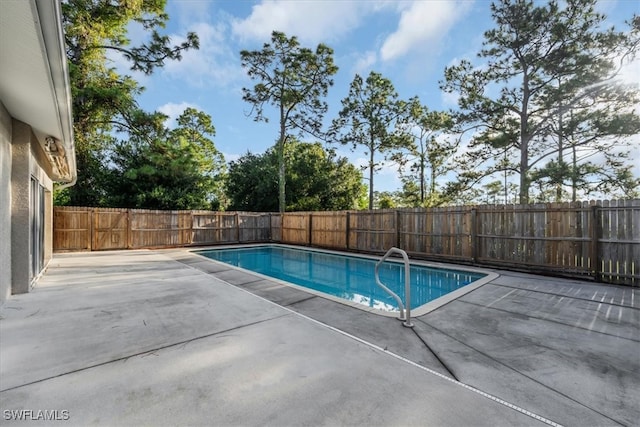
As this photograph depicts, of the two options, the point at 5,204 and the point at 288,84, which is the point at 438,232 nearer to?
the point at 5,204

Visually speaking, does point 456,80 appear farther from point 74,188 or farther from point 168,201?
point 74,188

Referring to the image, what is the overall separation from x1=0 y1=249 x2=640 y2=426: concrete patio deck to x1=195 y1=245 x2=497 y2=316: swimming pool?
3.14 ft

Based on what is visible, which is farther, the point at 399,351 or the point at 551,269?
the point at 551,269

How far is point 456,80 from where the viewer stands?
13.4 metres

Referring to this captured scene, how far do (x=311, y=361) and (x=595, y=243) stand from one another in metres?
6.74

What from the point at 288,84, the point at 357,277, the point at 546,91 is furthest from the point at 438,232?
the point at 288,84

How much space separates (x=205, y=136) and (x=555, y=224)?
2323cm

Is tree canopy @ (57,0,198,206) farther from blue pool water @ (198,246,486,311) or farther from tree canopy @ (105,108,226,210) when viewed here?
blue pool water @ (198,246,486,311)

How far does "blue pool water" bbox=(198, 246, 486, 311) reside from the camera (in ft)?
17.9

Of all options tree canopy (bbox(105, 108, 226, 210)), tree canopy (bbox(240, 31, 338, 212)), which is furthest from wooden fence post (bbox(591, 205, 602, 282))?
tree canopy (bbox(105, 108, 226, 210))

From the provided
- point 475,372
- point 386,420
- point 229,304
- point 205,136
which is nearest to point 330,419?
point 386,420

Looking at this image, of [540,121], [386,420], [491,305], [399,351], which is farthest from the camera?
[540,121]

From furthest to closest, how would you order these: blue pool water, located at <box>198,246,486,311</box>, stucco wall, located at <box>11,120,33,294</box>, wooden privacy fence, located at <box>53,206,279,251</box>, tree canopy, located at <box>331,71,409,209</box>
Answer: tree canopy, located at <box>331,71,409,209</box>
wooden privacy fence, located at <box>53,206,279,251</box>
blue pool water, located at <box>198,246,486,311</box>
stucco wall, located at <box>11,120,33,294</box>

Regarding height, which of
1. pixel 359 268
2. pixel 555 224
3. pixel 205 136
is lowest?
pixel 359 268
